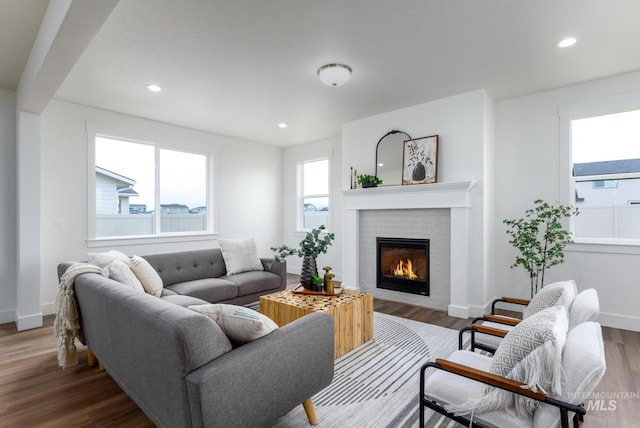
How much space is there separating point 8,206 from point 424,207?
5.01 m

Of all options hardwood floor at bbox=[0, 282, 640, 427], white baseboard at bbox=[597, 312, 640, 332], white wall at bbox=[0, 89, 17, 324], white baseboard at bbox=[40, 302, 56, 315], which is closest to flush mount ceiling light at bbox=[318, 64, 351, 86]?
hardwood floor at bbox=[0, 282, 640, 427]

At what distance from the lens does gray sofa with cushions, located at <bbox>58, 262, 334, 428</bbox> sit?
129cm

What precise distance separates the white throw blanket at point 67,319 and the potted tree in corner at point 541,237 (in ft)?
13.7

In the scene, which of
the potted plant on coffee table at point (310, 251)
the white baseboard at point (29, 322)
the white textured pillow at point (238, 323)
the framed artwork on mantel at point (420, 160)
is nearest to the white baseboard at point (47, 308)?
the white baseboard at point (29, 322)

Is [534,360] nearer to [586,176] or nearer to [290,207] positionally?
[586,176]

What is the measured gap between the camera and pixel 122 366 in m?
1.80

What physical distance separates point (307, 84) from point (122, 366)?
306 centimetres

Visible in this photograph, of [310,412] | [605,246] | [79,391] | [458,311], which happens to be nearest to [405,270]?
[458,311]

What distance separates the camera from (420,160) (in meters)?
4.20

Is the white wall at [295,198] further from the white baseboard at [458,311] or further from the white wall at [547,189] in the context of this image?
the white wall at [547,189]

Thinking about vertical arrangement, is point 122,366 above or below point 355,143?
below

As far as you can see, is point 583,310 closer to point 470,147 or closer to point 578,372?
point 578,372

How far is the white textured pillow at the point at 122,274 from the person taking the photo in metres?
2.67

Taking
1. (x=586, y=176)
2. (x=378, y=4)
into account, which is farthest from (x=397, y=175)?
(x=378, y=4)
